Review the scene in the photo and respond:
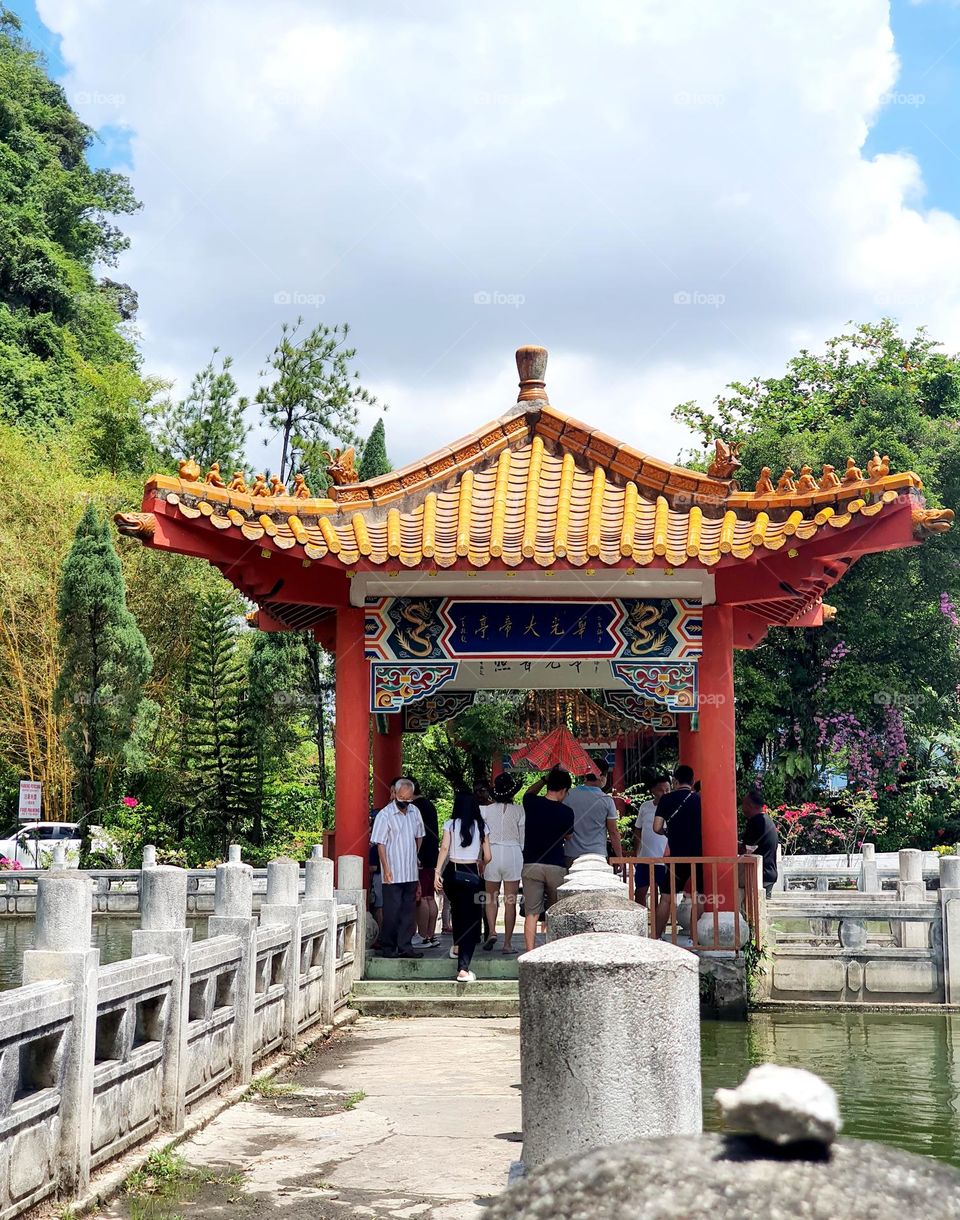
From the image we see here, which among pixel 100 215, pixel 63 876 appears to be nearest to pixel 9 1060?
pixel 63 876

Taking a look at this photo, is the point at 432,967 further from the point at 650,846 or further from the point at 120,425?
the point at 120,425

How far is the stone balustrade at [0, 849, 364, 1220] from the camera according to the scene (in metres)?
4.92

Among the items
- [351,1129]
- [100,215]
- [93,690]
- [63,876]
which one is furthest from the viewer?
[100,215]

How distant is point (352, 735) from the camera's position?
1176 centimetres

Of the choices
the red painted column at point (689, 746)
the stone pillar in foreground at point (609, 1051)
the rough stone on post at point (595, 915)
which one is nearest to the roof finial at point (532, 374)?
the red painted column at point (689, 746)

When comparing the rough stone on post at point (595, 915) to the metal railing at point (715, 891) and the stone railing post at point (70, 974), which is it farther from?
the metal railing at point (715, 891)

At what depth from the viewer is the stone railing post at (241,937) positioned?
779 cm

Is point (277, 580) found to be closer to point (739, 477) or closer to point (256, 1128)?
point (256, 1128)

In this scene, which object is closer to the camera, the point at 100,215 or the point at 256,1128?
the point at 256,1128

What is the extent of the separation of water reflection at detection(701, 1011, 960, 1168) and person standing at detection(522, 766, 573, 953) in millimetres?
1613

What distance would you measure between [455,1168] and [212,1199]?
115 cm

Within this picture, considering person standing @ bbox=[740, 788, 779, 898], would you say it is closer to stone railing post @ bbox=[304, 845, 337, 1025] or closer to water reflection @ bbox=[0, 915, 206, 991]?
stone railing post @ bbox=[304, 845, 337, 1025]

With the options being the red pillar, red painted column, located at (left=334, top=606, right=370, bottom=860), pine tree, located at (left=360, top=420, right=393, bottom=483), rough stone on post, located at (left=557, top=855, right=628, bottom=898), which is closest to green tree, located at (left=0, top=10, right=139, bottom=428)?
pine tree, located at (left=360, top=420, right=393, bottom=483)

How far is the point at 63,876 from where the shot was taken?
5207 millimetres
